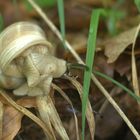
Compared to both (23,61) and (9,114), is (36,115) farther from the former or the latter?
(23,61)

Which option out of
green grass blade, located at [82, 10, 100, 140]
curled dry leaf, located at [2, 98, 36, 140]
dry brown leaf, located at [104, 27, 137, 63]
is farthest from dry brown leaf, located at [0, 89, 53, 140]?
dry brown leaf, located at [104, 27, 137, 63]

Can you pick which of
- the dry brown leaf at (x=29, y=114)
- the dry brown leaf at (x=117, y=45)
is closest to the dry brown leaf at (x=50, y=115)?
the dry brown leaf at (x=29, y=114)

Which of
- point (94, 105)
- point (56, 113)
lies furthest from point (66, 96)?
point (94, 105)

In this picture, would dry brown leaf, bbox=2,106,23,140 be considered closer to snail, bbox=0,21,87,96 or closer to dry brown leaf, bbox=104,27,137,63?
snail, bbox=0,21,87,96

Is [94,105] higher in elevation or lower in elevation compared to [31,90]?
lower

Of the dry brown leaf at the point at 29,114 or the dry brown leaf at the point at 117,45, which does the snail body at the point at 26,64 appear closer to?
the dry brown leaf at the point at 29,114

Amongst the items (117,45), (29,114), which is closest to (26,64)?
(29,114)

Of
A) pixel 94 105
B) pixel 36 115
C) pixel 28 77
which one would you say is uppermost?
pixel 28 77

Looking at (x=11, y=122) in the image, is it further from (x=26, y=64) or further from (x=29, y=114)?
(x=26, y=64)
